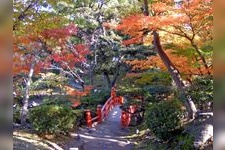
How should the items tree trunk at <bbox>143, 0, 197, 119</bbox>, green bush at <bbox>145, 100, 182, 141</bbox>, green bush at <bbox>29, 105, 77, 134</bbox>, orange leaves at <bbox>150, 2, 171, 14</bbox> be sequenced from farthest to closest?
green bush at <bbox>29, 105, 77, 134</bbox>, tree trunk at <bbox>143, 0, 197, 119</bbox>, green bush at <bbox>145, 100, 182, 141</bbox>, orange leaves at <bbox>150, 2, 171, 14</bbox>

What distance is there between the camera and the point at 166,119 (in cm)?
612

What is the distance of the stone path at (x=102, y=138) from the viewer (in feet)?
22.0

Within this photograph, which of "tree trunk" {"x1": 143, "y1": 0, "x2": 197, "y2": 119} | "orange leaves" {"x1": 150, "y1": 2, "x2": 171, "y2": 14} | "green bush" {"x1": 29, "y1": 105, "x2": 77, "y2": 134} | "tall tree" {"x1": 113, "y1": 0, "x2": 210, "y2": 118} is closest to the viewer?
"tall tree" {"x1": 113, "y1": 0, "x2": 210, "y2": 118}

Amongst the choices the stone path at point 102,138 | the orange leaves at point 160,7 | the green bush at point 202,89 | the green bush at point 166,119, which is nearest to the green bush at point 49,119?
the stone path at point 102,138

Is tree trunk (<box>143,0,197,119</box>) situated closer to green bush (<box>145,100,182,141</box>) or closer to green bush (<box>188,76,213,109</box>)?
green bush (<box>188,76,213,109</box>)

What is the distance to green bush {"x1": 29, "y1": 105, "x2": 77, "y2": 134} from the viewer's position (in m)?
6.86

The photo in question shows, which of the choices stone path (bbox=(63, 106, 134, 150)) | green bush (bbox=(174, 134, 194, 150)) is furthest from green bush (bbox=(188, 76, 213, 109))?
stone path (bbox=(63, 106, 134, 150))

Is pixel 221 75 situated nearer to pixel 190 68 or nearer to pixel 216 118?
pixel 216 118

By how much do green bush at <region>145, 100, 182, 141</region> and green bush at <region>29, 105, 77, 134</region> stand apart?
7.51 ft

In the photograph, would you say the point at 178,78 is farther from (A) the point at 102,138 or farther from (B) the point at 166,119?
(A) the point at 102,138

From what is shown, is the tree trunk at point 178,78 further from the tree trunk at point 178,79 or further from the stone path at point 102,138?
the stone path at point 102,138

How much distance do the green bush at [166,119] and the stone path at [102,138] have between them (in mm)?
930

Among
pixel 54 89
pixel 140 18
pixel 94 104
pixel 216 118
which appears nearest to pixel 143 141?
pixel 140 18

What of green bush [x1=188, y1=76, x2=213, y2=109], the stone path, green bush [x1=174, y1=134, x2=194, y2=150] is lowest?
the stone path
